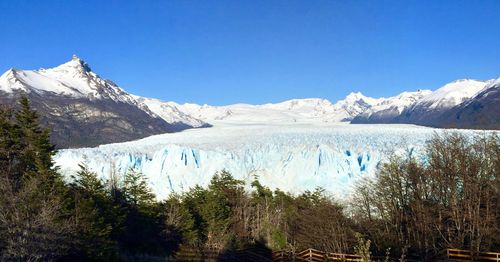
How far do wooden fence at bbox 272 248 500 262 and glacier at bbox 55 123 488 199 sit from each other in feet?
37.2

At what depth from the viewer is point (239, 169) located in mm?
43219

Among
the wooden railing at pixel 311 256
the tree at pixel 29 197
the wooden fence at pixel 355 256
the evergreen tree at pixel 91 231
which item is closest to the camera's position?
the tree at pixel 29 197

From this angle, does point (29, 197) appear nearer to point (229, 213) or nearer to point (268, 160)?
point (229, 213)

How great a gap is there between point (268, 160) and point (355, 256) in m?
22.5

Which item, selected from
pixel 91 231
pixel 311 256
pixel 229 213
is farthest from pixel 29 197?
pixel 229 213

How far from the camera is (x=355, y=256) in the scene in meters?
21.3

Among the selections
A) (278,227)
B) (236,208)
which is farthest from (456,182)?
(236,208)

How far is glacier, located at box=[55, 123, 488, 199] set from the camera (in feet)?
133

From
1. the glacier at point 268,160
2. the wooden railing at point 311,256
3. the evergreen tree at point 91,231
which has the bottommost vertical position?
the wooden railing at point 311,256

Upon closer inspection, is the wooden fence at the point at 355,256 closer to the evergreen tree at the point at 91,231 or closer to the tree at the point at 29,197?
the evergreen tree at the point at 91,231

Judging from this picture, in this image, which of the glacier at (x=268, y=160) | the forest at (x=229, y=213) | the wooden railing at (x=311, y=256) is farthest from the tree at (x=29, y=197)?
the glacier at (x=268, y=160)

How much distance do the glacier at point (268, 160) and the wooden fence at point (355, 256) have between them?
11.3m

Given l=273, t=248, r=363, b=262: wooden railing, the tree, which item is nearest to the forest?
the tree

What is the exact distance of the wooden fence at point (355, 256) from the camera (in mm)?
20094
